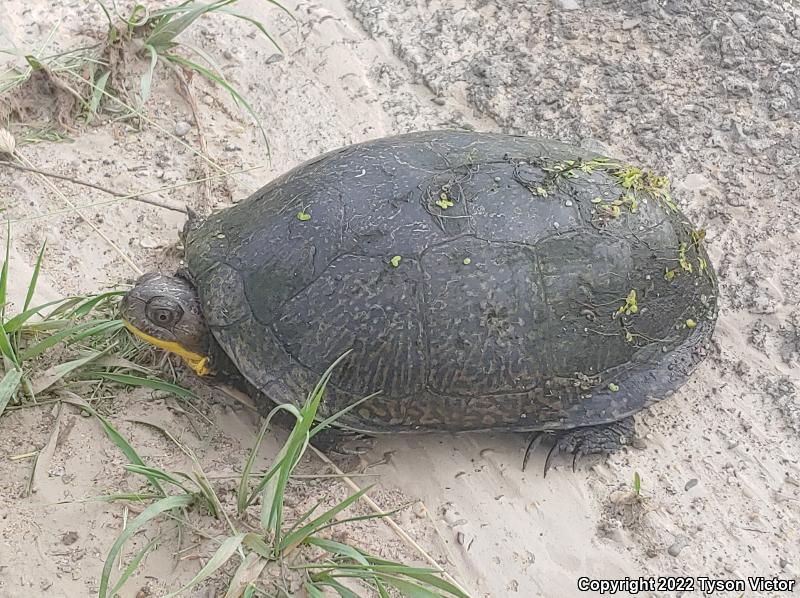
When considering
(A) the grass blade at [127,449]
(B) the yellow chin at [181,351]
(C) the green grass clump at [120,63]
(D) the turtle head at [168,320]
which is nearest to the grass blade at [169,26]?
(C) the green grass clump at [120,63]

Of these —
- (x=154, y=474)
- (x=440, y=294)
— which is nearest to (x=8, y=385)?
(x=154, y=474)

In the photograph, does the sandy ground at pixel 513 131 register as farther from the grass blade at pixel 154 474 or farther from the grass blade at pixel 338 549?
the grass blade at pixel 338 549

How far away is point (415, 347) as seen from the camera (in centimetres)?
281

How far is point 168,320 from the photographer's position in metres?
2.97

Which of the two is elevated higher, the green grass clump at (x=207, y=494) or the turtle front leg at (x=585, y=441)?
the green grass clump at (x=207, y=494)

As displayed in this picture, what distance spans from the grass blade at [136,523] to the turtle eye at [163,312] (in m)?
0.73

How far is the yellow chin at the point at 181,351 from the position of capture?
118 inches

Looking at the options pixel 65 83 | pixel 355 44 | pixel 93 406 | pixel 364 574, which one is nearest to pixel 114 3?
pixel 65 83

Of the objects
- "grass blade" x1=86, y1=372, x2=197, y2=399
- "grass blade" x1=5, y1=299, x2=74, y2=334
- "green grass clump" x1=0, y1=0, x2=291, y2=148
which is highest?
"green grass clump" x1=0, y1=0, x2=291, y2=148

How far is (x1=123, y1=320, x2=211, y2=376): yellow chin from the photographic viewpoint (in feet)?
9.82

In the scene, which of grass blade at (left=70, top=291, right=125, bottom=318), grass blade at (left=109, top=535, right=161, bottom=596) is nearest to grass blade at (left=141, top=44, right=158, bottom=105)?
grass blade at (left=70, top=291, right=125, bottom=318)

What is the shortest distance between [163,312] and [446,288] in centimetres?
→ 113

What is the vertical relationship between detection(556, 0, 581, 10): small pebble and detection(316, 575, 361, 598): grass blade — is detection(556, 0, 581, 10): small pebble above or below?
above

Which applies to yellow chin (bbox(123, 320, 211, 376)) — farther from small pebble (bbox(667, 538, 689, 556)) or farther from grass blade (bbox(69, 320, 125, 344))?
small pebble (bbox(667, 538, 689, 556))
